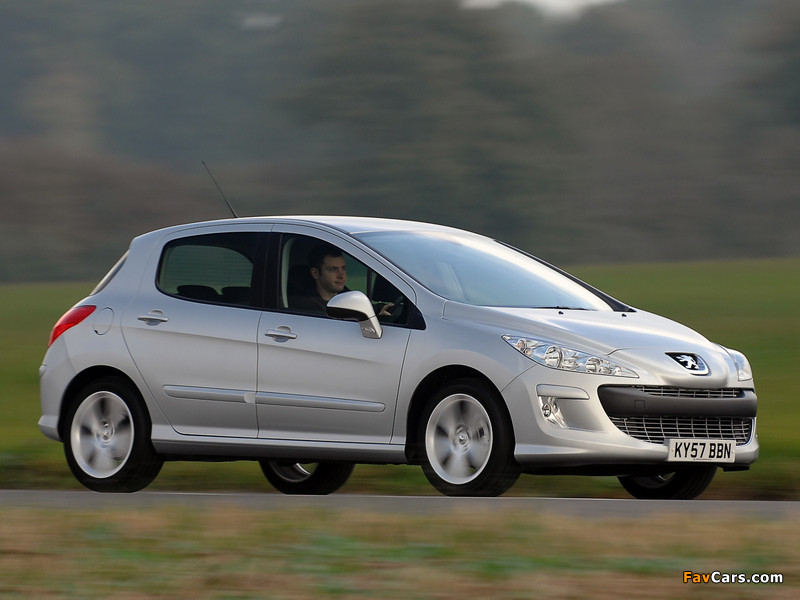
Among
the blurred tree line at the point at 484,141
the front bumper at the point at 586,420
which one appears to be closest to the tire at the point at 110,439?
the front bumper at the point at 586,420

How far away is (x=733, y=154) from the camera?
64.8 metres

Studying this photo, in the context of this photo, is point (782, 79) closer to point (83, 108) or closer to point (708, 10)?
point (708, 10)

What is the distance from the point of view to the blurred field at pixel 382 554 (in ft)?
16.5

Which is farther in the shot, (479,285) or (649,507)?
(479,285)

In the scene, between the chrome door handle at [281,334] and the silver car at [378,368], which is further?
the chrome door handle at [281,334]

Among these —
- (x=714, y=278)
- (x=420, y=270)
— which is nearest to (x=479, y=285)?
(x=420, y=270)

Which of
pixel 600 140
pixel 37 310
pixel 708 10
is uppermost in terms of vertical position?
pixel 708 10

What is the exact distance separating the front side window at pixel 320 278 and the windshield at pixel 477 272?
0.16 metres

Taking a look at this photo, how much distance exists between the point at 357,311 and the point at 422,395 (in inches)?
22.4

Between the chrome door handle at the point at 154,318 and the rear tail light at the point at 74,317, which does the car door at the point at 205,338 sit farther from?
the rear tail light at the point at 74,317

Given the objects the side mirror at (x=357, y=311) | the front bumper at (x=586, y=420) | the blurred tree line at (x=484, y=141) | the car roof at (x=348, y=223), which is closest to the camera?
the front bumper at (x=586, y=420)

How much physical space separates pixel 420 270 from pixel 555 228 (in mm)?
53236

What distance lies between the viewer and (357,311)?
8.46 meters

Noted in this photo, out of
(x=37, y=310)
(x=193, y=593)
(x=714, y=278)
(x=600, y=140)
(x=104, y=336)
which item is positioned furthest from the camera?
(x=600, y=140)
